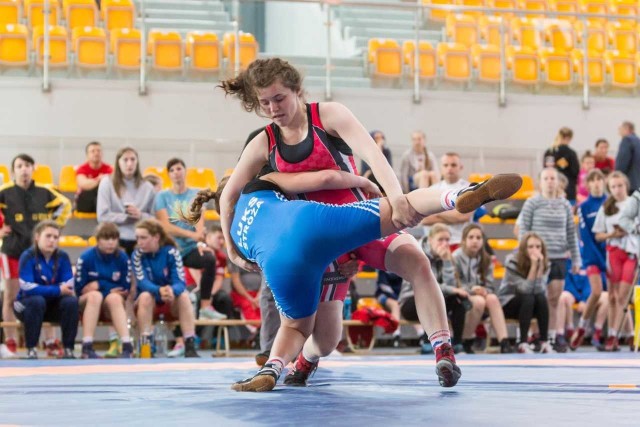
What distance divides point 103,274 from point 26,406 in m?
4.79

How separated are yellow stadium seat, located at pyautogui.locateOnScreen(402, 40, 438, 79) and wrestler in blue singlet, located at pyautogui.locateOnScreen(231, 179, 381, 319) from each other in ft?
30.1


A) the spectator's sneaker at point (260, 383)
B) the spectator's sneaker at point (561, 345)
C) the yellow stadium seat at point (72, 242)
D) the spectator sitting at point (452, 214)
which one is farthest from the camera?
the yellow stadium seat at point (72, 242)

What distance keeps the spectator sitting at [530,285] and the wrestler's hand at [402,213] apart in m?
5.24

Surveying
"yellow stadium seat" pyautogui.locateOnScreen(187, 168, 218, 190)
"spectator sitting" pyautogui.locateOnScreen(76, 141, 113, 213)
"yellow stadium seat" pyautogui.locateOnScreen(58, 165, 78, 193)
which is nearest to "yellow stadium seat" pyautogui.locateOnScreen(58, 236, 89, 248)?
"spectator sitting" pyautogui.locateOnScreen(76, 141, 113, 213)

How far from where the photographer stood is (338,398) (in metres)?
3.69

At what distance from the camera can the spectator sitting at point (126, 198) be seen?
29.3 feet

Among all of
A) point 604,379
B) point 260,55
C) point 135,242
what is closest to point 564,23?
point 260,55

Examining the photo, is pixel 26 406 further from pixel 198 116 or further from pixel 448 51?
pixel 448 51

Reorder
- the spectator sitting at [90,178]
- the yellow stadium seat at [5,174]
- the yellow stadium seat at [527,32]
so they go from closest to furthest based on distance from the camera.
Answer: the spectator sitting at [90,178] → the yellow stadium seat at [5,174] → the yellow stadium seat at [527,32]

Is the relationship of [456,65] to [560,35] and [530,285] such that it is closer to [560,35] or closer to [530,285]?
[560,35]

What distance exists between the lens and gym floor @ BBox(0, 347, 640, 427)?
304 centimetres

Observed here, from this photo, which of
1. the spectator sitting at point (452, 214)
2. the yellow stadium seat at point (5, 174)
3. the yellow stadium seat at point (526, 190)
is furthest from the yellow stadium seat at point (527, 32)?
the yellow stadium seat at point (5, 174)

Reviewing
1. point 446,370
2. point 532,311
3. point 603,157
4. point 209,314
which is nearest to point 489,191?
point 446,370

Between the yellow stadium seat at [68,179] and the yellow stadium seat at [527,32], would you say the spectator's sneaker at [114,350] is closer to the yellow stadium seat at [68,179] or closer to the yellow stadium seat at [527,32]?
the yellow stadium seat at [68,179]
